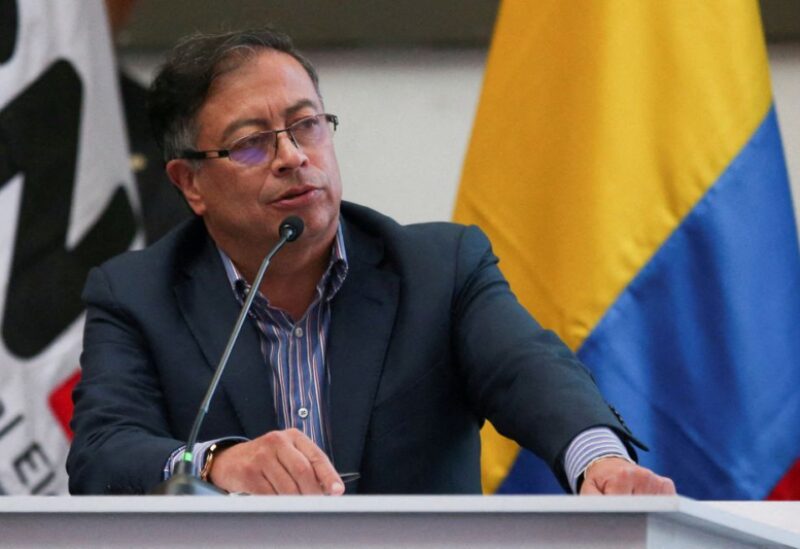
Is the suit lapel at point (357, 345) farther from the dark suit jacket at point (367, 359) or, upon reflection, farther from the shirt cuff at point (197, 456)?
the shirt cuff at point (197, 456)

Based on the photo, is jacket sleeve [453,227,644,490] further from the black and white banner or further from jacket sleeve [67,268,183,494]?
the black and white banner

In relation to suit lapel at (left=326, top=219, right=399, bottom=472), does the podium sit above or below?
above

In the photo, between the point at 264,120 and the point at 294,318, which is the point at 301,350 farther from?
the point at 264,120

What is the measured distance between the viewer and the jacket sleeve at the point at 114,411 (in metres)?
1.64

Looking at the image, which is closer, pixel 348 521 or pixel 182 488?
pixel 348 521

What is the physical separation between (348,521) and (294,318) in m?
1.01

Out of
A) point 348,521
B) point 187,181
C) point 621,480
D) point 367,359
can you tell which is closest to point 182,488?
point 348,521

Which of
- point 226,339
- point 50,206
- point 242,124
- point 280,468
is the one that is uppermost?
point 242,124

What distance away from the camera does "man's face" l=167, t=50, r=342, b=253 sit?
1.93 meters

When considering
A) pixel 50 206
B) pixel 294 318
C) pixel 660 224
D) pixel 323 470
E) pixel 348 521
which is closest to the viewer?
pixel 348 521

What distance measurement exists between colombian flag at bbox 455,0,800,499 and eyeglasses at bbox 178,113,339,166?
61cm

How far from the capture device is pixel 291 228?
1.76 meters

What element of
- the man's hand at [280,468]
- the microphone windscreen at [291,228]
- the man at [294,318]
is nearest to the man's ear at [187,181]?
the man at [294,318]

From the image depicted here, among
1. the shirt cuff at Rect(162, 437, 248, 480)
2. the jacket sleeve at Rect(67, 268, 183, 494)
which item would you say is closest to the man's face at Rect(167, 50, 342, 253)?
the jacket sleeve at Rect(67, 268, 183, 494)
